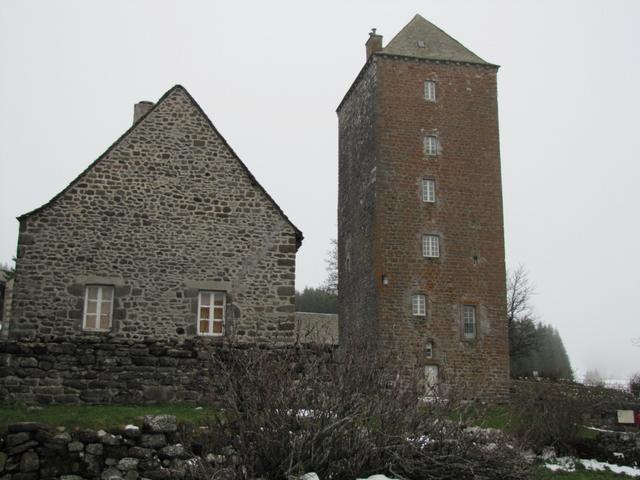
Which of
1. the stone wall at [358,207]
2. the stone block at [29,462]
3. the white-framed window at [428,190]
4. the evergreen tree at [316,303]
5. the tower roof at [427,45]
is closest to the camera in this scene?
the stone block at [29,462]

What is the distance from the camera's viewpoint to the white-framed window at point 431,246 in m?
30.1

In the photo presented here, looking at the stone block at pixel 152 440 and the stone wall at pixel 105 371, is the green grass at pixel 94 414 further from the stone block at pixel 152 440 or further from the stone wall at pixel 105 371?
the stone block at pixel 152 440

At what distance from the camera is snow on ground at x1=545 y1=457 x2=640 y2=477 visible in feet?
47.6

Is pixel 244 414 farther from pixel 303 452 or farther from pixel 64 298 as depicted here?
pixel 64 298

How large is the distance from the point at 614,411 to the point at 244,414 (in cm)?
1734

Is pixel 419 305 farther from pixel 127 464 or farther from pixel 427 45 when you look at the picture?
pixel 127 464

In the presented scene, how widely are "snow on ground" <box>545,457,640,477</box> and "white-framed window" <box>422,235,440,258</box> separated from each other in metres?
14.8

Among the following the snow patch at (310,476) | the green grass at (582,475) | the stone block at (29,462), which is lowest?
the green grass at (582,475)

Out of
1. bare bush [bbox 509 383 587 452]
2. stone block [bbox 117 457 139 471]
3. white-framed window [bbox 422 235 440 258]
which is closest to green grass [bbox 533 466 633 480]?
bare bush [bbox 509 383 587 452]

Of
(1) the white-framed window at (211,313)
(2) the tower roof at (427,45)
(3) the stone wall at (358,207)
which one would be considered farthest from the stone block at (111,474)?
(2) the tower roof at (427,45)

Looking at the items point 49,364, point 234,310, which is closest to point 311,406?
point 49,364

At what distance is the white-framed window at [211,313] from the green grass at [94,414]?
236 inches

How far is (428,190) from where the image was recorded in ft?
101

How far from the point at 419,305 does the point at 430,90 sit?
9.50m
